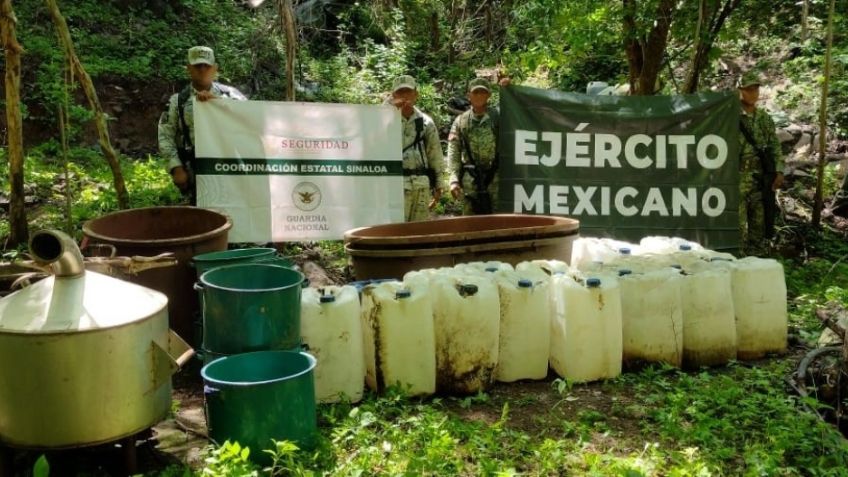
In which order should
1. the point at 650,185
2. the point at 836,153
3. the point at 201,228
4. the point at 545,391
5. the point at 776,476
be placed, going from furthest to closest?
the point at 836,153 → the point at 650,185 → the point at 201,228 → the point at 545,391 → the point at 776,476

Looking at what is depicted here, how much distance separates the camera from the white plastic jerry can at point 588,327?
4445 millimetres

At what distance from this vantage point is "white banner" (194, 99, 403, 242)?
620 cm

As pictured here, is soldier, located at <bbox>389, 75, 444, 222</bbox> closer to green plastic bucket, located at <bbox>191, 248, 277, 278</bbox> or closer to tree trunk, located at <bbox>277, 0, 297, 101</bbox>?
tree trunk, located at <bbox>277, 0, 297, 101</bbox>

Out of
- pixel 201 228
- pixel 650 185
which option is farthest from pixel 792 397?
pixel 201 228

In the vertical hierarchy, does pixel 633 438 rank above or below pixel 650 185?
below

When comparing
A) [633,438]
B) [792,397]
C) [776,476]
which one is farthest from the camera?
[792,397]

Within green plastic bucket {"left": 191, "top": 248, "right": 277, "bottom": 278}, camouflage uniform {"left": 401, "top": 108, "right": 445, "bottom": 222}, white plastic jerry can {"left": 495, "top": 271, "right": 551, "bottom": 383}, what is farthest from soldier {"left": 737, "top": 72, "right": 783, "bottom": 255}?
green plastic bucket {"left": 191, "top": 248, "right": 277, "bottom": 278}

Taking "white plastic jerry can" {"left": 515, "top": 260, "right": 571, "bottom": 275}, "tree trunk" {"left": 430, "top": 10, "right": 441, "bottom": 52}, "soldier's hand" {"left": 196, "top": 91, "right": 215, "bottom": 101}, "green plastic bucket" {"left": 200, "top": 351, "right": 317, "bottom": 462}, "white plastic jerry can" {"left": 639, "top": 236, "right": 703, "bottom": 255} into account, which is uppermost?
"tree trunk" {"left": 430, "top": 10, "right": 441, "bottom": 52}

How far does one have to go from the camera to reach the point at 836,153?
36.0 ft

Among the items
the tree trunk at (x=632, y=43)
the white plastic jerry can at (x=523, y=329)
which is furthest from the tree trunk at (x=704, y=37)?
the white plastic jerry can at (x=523, y=329)

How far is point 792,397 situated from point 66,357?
12.7 feet

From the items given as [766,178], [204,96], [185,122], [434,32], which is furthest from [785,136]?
[185,122]

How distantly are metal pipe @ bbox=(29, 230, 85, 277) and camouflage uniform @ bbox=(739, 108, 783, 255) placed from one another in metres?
6.66

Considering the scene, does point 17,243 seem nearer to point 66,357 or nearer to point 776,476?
point 66,357
